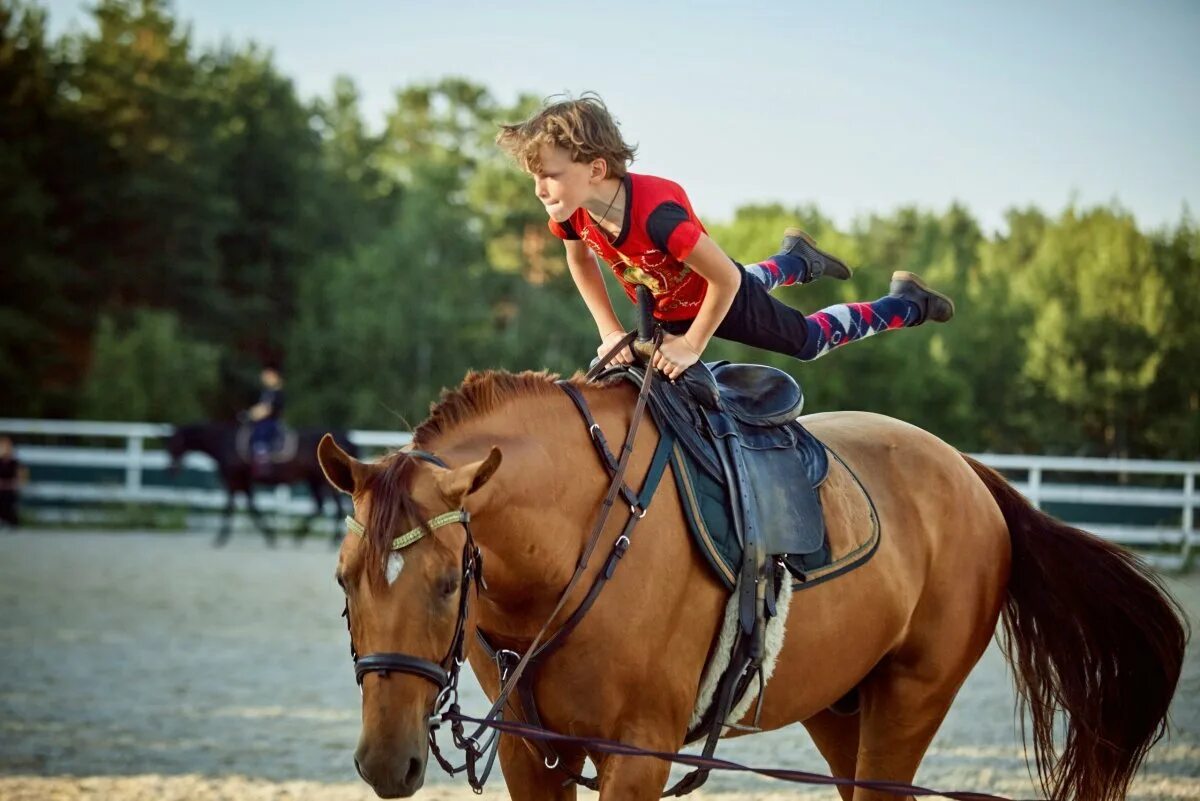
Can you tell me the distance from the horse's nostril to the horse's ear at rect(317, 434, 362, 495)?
57cm

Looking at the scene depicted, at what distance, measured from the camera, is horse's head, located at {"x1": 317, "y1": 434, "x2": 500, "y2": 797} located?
90.7 inches

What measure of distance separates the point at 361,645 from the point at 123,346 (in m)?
22.7

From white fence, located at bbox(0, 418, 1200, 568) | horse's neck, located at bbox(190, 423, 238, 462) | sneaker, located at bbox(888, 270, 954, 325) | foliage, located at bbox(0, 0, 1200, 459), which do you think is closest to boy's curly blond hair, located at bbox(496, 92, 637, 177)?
sneaker, located at bbox(888, 270, 954, 325)

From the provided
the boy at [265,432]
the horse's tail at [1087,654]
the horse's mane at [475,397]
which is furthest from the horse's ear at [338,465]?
the boy at [265,432]

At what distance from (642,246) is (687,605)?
0.91m

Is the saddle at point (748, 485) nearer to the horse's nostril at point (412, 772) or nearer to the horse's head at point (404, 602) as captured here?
the horse's head at point (404, 602)

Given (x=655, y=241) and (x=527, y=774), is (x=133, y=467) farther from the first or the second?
(x=655, y=241)

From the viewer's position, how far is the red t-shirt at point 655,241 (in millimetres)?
2869

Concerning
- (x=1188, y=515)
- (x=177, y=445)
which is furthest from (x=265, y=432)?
(x=1188, y=515)

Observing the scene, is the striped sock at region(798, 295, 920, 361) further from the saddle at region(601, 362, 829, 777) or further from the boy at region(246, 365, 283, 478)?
the boy at region(246, 365, 283, 478)

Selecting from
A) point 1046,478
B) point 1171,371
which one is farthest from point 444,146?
point 1171,371

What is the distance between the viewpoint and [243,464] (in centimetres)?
1628

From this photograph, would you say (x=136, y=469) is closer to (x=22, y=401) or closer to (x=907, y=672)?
(x=22, y=401)

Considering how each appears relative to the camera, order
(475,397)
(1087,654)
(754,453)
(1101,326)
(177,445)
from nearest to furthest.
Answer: (475,397) < (754,453) < (1087,654) < (1101,326) < (177,445)
